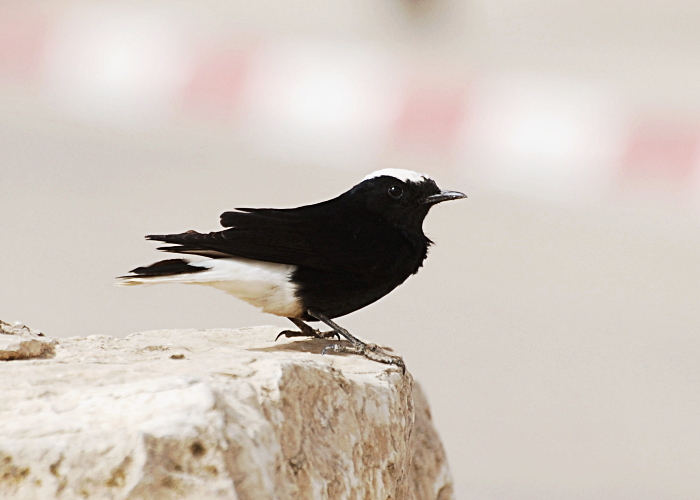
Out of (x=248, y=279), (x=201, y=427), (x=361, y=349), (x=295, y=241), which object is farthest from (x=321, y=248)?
(x=201, y=427)

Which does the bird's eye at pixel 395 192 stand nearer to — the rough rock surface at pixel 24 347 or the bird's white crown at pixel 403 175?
the bird's white crown at pixel 403 175

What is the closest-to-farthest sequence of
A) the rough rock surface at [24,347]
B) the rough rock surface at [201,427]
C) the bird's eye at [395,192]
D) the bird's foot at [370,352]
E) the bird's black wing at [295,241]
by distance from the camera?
the rough rock surface at [201,427]
the rough rock surface at [24,347]
the bird's foot at [370,352]
the bird's black wing at [295,241]
the bird's eye at [395,192]

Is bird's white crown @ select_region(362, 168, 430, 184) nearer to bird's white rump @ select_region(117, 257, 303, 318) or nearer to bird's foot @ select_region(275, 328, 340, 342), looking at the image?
bird's white rump @ select_region(117, 257, 303, 318)

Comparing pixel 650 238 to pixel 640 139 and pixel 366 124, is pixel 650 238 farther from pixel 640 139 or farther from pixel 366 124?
pixel 366 124

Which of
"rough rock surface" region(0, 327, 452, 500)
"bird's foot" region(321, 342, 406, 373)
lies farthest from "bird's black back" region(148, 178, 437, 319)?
"rough rock surface" region(0, 327, 452, 500)

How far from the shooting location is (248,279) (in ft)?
14.0

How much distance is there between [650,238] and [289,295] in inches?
216

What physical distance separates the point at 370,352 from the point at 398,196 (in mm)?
804

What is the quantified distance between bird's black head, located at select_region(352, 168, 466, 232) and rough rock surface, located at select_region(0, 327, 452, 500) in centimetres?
99

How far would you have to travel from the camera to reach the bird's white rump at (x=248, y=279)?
13.9ft

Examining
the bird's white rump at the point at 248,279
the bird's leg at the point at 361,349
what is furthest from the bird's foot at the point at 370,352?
the bird's white rump at the point at 248,279

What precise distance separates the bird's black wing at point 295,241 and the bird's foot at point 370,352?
320 mm

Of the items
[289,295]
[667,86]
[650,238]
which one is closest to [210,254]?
[289,295]

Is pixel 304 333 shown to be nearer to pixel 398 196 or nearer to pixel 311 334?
pixel 311 334
